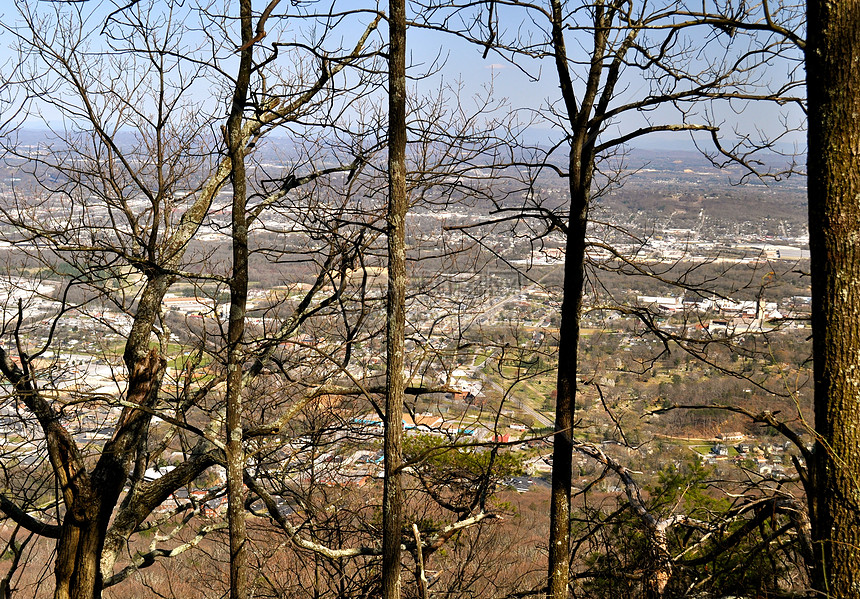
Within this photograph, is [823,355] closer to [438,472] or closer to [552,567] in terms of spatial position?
[552,567]

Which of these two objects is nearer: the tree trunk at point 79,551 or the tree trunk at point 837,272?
the tree trunk at point 837,272

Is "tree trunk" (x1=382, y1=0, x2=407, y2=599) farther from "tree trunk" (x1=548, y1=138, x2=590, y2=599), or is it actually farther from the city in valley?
"tree trunk" (x1=548, y1=138, x2=590, y2=599)

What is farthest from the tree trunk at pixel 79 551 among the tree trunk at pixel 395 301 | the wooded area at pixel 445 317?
the tree trunk at pixel 395 301

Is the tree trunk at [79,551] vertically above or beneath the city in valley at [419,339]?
beneath

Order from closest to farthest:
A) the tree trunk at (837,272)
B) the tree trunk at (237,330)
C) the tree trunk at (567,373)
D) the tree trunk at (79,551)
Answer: the tree trunk at (837,272), the tree trunk at (567,373), the tree trunk at (237,330), the tree trunk at (79,551)

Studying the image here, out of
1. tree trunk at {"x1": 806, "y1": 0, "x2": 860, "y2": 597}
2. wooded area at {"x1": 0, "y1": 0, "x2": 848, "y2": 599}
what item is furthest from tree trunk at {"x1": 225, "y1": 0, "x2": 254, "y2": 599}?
tree trunk at {"x1": 806, "y1": 0, "x2": 860, "y2": 597}

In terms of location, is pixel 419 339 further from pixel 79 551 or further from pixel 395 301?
pixel 79 551

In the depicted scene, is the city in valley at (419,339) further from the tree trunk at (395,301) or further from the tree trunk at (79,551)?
the tree trunk at (79,551)
